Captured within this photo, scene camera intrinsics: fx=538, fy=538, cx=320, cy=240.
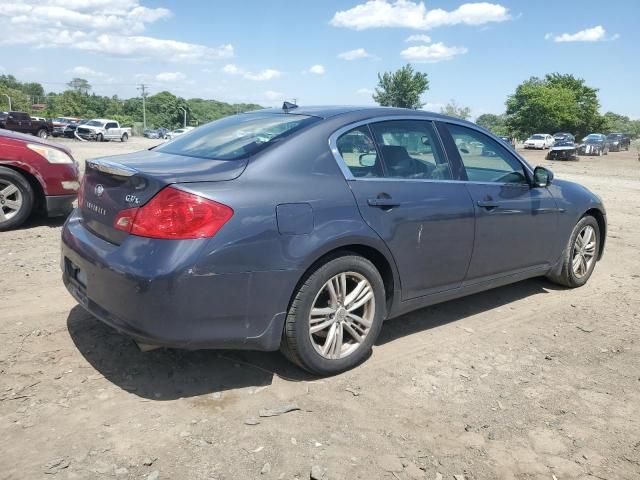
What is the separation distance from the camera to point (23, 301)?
4.27 meters

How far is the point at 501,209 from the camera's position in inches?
163

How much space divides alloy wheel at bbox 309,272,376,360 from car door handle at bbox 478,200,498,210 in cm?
120

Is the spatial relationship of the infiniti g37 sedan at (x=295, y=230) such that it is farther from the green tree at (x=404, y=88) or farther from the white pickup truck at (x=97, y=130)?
the green tree at (x=404, y=88)

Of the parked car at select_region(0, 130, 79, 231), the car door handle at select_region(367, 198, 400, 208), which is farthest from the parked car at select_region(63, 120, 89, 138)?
the car door handle at select_region(367, 198, 400, 208)

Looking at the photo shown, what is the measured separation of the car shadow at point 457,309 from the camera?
13.7ft

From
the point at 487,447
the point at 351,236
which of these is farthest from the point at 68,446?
the point at 487,447

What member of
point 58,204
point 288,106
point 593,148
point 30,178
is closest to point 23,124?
point 30,178

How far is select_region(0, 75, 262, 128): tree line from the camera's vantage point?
101 m

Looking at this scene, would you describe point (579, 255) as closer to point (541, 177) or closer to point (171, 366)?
point (541, 177)

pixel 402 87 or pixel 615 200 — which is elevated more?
pixel 402 87

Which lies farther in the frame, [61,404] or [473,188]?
[473,188]

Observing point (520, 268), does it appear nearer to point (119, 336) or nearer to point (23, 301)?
point (119, 336)

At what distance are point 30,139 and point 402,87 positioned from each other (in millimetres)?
85656

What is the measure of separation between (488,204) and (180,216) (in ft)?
7.82
